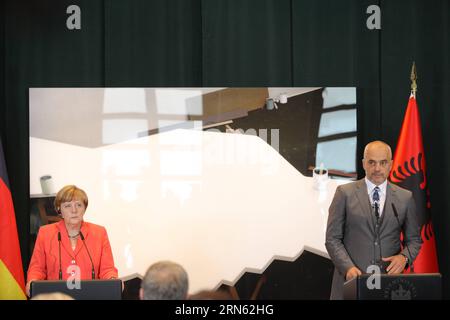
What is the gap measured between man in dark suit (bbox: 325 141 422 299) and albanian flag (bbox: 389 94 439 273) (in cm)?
149

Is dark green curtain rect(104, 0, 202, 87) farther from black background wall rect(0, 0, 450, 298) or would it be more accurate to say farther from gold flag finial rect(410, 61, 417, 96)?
gold flag finial rect(410, 61, 417, 96)

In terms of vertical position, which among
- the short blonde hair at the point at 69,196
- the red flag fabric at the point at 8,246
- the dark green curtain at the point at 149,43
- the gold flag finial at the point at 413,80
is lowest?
the red flag fabric at the point at 8,246

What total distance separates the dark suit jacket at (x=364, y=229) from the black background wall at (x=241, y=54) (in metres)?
1.91

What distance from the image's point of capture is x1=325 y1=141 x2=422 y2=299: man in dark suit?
4.80 m

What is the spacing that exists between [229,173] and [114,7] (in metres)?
1.80

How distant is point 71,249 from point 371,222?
1877 mm

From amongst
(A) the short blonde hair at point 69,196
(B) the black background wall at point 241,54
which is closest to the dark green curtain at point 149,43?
(B) the black background wall at point 241,54

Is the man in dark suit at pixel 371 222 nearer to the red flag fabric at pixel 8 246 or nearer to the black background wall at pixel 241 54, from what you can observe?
the black background wall at pixel 241 54

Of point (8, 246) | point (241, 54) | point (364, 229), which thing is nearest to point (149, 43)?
point (241, 54)

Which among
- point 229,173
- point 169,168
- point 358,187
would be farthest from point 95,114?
point 358,187

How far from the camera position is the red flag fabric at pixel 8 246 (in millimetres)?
6094

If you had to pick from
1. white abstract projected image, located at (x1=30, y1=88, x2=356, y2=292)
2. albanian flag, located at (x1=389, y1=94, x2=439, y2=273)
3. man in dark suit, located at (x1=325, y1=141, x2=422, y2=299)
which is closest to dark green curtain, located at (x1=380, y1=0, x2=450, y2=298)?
albanian flag, located at (x1=389, y1=94, x2=439, y2=273)

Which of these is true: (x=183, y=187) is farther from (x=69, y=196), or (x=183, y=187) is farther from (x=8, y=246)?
(x=69, y=196)

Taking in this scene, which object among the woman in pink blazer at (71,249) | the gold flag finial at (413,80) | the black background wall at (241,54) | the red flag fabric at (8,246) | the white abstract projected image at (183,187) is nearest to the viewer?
the woman in pink blazer at (71,249)
